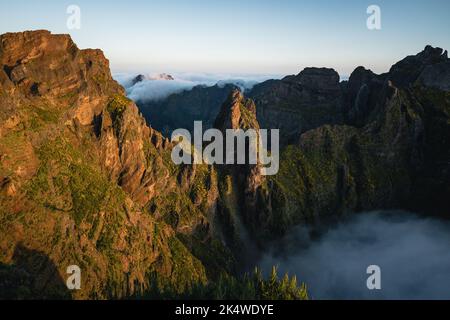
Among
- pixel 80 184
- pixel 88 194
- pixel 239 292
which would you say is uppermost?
pixel 80 184

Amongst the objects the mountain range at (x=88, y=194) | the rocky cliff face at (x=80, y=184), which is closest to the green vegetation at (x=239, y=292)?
the mountain range at (x=88, y=194)

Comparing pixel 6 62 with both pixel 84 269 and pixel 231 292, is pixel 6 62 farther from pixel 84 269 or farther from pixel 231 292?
pixel 231 292

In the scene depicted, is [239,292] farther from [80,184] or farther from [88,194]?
[80,184]

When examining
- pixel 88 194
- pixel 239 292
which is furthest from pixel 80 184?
pixel 239 292

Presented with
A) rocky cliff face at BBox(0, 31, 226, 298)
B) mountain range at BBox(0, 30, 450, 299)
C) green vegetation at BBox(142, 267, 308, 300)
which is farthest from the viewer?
rocky cliff face at BBox(0, 31, 226, 298)

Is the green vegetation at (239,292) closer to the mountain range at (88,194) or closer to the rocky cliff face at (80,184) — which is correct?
the mountain range at (88,194)

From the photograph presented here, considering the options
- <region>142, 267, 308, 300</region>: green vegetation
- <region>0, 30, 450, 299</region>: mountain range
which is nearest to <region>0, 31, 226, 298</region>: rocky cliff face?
<region>0, 30, 450, 299</region>: mountain range

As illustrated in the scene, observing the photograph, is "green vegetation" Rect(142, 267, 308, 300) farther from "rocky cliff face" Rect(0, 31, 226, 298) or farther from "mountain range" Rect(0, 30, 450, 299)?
"rocky cliff face" Rect(0, 31, 226, 298)
